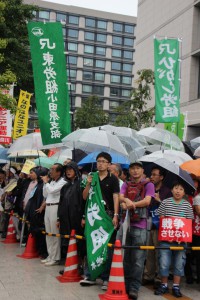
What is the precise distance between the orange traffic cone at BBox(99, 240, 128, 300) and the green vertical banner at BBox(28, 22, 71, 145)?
3910 mm

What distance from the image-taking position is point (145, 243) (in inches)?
228

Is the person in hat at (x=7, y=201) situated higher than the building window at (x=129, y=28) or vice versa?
the building window at (x=129, y=28)

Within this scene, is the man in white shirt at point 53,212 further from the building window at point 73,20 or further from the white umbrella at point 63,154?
the building window at point 73,20

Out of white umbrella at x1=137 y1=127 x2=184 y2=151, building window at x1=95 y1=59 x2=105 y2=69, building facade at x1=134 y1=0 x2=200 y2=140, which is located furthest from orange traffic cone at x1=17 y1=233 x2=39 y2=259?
building window at x1=95 y1=59 x2=105 y2=69

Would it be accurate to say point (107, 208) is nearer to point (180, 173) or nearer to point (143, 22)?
point (180, 173)

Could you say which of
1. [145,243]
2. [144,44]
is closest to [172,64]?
[145,243]

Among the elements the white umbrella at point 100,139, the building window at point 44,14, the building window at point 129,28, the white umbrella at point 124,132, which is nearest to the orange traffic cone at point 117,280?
the white umbrella at point 100,139

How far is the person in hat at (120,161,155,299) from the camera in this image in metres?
5.64

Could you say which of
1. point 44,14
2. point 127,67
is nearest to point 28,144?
point 44,14

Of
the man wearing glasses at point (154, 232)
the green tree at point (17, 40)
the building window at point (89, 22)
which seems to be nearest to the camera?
the man wearing glasses at point (154, 232)

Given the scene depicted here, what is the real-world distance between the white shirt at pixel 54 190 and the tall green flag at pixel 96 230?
4.94 feet

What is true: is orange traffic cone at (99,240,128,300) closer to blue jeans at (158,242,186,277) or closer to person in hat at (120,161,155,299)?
person in hat at (120,161,155,299)

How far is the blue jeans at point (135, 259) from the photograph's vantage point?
223 inches

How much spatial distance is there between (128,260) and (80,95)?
65943 mm
